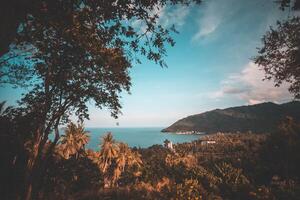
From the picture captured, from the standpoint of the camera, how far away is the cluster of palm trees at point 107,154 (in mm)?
40500

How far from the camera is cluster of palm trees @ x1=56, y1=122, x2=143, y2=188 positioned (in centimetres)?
4050

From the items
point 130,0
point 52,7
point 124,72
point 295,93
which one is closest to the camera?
point 52,7

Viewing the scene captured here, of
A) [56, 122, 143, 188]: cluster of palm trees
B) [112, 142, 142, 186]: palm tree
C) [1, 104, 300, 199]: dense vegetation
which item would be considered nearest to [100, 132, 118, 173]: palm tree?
[56, 122, 143, 188]: cluster of palm trees

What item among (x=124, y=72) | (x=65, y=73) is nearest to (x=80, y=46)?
(x=65, y=73)

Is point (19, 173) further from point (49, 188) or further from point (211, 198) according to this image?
point (211, 198)

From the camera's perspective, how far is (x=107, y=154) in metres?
41.1

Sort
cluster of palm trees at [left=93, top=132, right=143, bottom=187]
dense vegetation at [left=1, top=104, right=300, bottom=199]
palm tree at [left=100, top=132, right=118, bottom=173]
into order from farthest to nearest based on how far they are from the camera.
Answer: palm tree at [left=100, top=132, right=118, bottom=173] < cluster of palm trees at [left=93, top=132, right=143, bottom=187] < dense vegetation at [left=1, top=104, right=300, bottom=199]

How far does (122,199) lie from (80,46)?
889 centimetres

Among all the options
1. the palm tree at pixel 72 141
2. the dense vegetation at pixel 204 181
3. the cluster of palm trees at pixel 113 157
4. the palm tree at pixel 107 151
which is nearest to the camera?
the dense vegetation at pixel 204 181

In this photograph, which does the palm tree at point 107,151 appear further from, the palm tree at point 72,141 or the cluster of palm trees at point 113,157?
the palm tree at point 72,141

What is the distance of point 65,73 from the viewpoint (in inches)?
301

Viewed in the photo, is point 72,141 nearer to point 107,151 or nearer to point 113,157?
point 107,151

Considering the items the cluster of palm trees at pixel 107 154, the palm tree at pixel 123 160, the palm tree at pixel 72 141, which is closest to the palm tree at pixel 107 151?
the cluster of palm trees at pixel 107 154

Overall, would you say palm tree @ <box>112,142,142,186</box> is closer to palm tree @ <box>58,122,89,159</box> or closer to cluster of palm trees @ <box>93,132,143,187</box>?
cluster of palm trees @ <box>93,132,143,187</box>
